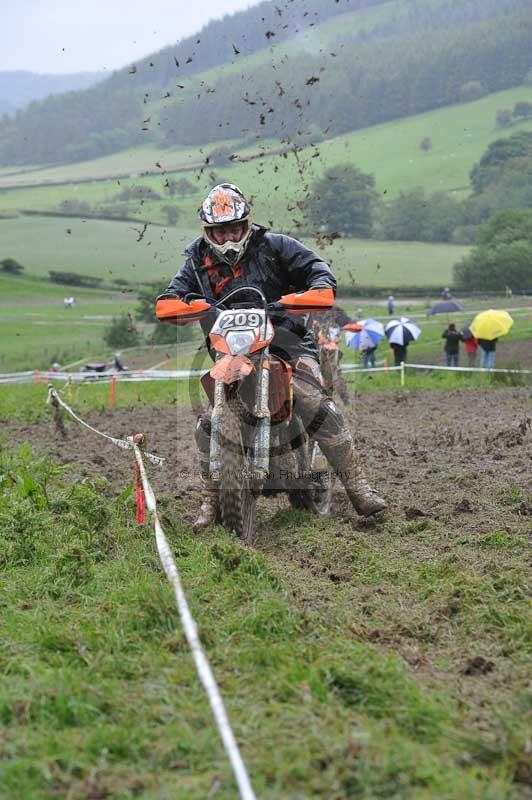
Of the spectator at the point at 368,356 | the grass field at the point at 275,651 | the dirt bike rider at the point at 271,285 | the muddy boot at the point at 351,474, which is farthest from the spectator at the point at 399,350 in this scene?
the muddy boot at the point at 351,474

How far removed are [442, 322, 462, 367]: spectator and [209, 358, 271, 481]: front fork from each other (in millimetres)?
20181

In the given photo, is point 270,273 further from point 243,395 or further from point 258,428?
point 258,428

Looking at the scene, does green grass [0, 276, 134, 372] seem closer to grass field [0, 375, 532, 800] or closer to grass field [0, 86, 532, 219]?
grass field [0, 86, 532, 219]

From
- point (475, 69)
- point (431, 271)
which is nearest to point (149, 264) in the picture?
point (431, 271)

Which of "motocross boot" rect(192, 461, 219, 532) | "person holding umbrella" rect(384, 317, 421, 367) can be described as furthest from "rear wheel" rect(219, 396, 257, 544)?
"person holding umbrella" rect(384, 317, 421, 367)

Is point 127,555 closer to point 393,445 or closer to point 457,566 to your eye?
point 457,566

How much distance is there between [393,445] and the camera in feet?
39.5

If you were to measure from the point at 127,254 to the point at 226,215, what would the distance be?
43.5 meters

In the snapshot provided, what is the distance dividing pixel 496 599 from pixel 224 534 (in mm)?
2113

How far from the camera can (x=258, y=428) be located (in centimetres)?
663

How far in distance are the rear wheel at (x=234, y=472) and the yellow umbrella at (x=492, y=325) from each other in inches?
736

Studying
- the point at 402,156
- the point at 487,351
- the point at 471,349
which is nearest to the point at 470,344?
the point at 471,349

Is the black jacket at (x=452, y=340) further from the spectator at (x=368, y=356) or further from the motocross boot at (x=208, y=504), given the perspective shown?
the motocross boot at (x=208, y=504)

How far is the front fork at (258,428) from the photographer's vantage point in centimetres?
645
